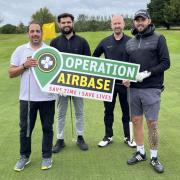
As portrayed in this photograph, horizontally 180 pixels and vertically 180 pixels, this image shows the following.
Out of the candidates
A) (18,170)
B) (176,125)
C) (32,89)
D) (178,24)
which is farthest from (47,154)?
(178,24)

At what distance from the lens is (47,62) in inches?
228

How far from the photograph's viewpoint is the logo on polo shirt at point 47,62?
18.6 feet

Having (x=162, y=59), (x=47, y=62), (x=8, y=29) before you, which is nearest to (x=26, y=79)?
(x=47, y=62)

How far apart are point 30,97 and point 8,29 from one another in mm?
58040

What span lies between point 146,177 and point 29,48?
2164mm

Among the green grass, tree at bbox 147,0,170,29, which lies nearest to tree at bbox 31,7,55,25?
tree at bbox 147,0,170,29

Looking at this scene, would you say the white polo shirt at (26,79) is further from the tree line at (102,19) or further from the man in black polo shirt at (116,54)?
the tree line at (102,19)

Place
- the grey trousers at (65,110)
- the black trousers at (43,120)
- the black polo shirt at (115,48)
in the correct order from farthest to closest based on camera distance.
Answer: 1. the grey trousers at (65,110)
2. the black polo shirt at (115,48)
3. the black trousers at (43,120)

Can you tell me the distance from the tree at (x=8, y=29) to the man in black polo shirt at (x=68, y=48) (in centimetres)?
5639

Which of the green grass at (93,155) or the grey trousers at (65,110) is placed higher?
the grey trousers at (65,110)

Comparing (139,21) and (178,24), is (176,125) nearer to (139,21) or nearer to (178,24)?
(139,21)

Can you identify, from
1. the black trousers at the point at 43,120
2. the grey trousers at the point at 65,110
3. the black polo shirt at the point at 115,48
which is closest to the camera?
the black trousers at the point at 43,120

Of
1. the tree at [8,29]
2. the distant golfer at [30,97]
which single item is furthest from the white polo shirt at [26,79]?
the tree at [8,29]

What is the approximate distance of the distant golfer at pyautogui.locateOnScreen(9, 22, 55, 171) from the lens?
5.48 metres
